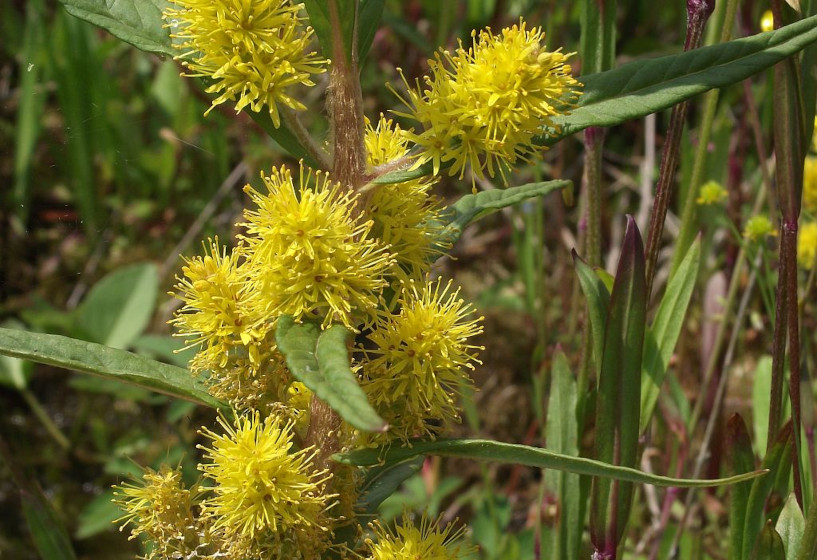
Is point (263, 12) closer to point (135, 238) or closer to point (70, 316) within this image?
point (70, 316)

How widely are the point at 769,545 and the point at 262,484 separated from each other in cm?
73

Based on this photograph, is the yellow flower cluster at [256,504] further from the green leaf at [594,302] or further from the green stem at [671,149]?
the green stem at [671,149]

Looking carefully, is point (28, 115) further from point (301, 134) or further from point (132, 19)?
point (301, 134)

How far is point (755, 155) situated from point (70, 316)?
248 cm

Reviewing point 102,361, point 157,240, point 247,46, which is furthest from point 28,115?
point 247,46

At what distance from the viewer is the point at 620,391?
128 cm

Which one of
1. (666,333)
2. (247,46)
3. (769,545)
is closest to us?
(247,46)

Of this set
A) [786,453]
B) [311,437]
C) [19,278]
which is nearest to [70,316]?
[19,278]

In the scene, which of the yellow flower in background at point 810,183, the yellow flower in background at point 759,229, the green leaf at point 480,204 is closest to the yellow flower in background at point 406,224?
the green leaf at point 480,204

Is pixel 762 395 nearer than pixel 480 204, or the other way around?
pixel 480 204

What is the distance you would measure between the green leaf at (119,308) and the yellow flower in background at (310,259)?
1.89m

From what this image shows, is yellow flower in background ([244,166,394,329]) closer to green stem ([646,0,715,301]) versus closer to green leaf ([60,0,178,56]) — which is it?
green leaf ([60,0,178,56])

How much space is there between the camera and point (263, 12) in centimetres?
105

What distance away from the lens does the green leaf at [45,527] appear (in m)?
1.57
